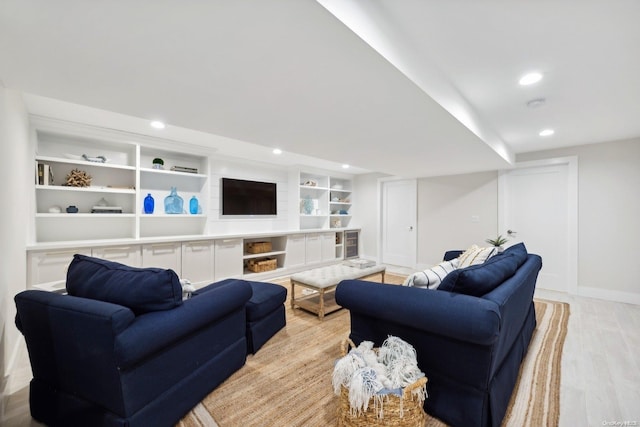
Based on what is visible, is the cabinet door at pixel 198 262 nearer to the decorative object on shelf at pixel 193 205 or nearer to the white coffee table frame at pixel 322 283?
the decorative object on shelf at pixel 193 205

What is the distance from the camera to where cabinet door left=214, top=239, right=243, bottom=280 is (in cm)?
413

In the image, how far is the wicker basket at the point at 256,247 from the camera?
4.77 metres

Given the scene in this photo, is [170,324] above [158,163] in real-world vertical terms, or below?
below

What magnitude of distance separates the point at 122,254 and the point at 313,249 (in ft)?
10.8

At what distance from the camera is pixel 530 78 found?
81.9 inches

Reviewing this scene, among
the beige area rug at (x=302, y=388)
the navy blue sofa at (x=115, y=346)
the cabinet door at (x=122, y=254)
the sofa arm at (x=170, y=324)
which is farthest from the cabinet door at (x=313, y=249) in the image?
the navy blue sofa at (x=115, y=346)

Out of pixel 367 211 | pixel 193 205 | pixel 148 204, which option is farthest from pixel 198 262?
pixel 367 211

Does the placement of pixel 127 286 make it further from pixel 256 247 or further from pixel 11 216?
pixel 256 247

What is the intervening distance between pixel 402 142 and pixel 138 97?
249 centimetres

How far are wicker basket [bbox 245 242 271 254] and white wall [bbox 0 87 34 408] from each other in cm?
274

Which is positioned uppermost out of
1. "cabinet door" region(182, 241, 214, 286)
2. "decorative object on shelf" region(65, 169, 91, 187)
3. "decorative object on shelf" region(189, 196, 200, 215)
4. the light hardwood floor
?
"decorative object on shelf" region(65, 169, 91, 187)

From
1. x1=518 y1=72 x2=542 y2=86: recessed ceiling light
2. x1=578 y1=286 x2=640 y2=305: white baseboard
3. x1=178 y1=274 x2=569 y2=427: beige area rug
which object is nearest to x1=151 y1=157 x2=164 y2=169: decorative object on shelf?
x1=178 y1=274 x2=569 y2=427: beige area rug

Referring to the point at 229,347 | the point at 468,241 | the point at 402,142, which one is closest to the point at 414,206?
the point at 468,241

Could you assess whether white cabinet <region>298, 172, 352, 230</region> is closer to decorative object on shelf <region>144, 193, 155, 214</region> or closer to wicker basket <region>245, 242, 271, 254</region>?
wicker basket <region>245, 242, 271, 254</region>
